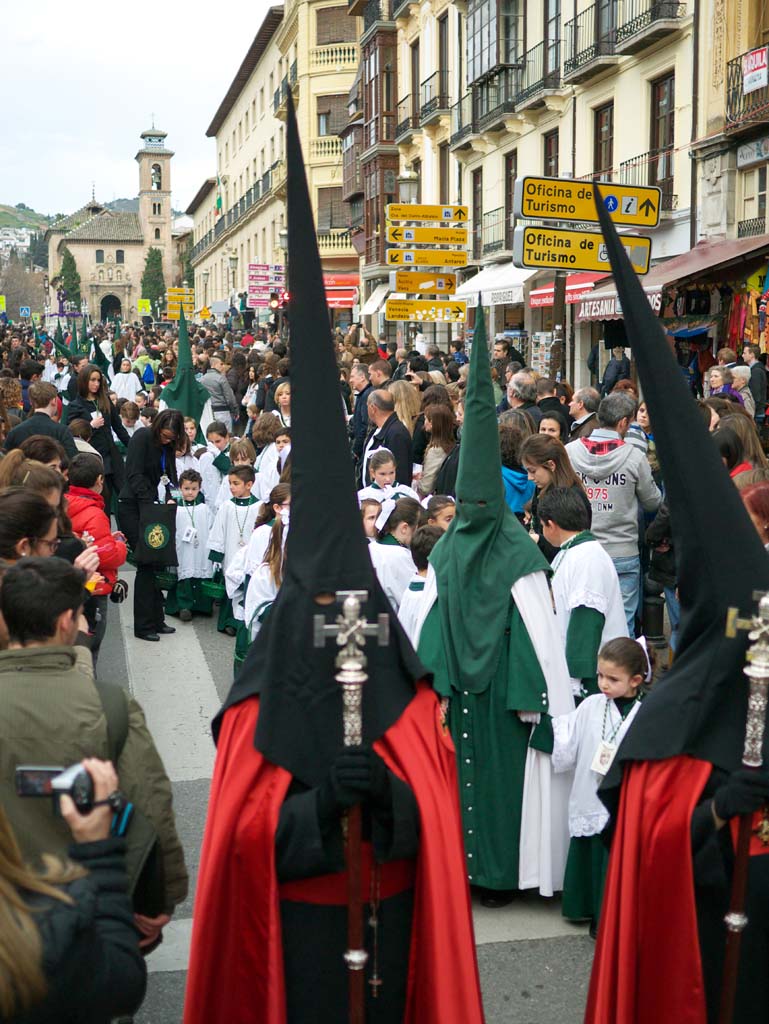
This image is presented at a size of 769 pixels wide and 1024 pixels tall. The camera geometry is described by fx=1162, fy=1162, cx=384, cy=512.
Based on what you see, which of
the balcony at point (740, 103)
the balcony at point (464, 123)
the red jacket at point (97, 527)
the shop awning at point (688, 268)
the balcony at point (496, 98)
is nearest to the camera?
the red jacket at point (97, 527)

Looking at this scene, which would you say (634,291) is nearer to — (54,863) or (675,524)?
(675,524)

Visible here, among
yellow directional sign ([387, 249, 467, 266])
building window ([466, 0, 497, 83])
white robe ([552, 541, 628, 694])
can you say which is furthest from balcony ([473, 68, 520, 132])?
white robe ([552, 541, 628, 694])

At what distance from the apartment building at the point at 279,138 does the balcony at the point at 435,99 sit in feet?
14.2

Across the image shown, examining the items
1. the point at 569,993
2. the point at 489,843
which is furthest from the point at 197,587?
the point at 569,993

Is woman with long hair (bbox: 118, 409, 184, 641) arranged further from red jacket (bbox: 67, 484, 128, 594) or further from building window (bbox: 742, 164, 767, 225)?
building window (bbox: 742, 164, 767, 225)

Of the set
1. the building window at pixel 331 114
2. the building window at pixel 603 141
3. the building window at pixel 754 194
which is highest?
the building window at pixel 331 114

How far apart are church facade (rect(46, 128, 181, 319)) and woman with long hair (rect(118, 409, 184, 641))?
121 meters

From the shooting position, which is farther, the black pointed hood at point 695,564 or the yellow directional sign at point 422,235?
the yellow directional sign at point 422,235

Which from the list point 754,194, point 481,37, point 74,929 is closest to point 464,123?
point 481,37

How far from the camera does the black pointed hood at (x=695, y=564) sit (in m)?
2.79

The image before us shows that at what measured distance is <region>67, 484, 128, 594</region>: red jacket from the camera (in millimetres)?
6453

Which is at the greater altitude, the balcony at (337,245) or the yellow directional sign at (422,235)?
the balcony at (337,245)

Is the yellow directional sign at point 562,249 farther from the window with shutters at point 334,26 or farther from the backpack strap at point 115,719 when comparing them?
the window with shutters at point 334,26

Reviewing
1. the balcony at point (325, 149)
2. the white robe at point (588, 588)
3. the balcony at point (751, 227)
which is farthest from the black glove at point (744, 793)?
the balcony at point (325, 149)
